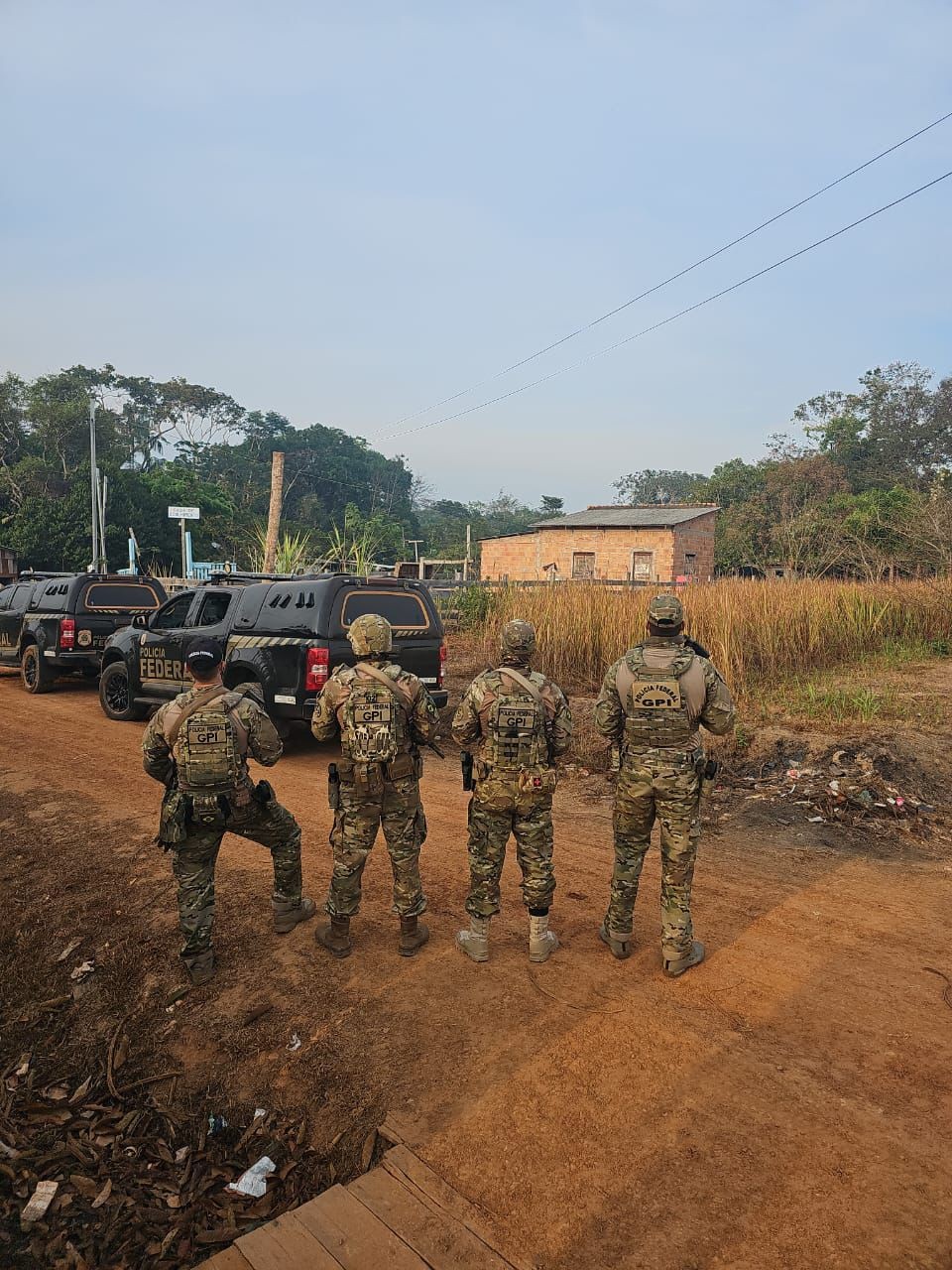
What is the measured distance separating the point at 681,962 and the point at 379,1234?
1968mm

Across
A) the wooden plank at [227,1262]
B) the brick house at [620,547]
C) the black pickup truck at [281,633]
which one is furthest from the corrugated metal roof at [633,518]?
the wooden plank at [227,1262]

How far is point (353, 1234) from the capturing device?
8.04 feet

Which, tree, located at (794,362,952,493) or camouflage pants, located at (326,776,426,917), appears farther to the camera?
tree, located at (794,362,952,493)

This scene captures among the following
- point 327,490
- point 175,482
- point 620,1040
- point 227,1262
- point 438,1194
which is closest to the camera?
point 227,1262

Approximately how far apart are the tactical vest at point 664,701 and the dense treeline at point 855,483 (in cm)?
1242

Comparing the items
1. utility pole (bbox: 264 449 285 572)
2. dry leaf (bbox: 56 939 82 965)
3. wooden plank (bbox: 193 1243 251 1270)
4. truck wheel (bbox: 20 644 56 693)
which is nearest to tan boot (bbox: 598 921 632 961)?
wooden plank (bbox: 193 1243 251 1270)

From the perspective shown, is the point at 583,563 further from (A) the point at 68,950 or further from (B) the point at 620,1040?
(B) the point at 620,1040

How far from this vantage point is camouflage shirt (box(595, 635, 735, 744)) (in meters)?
3.93

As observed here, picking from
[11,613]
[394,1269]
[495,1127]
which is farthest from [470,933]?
[11,613]

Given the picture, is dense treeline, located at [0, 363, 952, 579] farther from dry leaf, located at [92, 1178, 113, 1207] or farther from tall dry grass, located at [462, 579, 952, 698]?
dry leaf, located at [92, 1178, 113, 1207]

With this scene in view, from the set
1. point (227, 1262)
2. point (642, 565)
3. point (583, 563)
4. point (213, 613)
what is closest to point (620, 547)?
point (642, 565)

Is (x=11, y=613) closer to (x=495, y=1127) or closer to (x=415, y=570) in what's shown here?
(x=415, y=570)

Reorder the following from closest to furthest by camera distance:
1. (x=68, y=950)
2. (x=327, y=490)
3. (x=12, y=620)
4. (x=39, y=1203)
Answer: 1. (x=39, y=1203)
2. (x=68, y=950)
3. (x=12, y=620)
4. (x=327, y=490)

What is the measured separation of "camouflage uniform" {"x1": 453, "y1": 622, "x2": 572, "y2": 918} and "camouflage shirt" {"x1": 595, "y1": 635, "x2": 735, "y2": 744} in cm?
22
